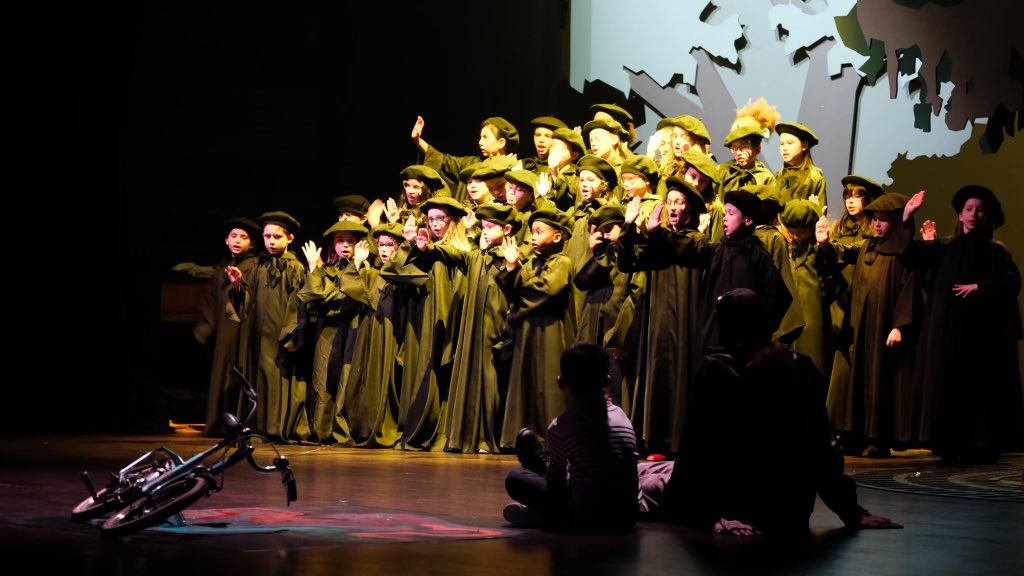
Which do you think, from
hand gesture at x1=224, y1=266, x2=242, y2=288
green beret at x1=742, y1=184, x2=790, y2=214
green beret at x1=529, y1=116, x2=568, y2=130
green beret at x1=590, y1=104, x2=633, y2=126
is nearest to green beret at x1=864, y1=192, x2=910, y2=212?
green beret at x1=742, y1=184, x2=790, y2=214

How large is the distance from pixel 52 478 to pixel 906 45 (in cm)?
560

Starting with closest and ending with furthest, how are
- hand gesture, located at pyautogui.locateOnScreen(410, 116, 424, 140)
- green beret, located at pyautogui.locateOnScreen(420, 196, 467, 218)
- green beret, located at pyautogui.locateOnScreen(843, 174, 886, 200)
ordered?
green beret, located at pyautogui.locateOnScreen(843, 174, 886, 200)
green beret, located at pyautogui.locateOnScreen(420, 196, 467, 218)
hand gesture, located at pyautogui.locateOnScreen(410, 116, 424, 140)

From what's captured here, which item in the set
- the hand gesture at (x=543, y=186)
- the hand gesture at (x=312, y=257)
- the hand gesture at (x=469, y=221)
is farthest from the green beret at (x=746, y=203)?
the hand gesture at (x=312, y=257)

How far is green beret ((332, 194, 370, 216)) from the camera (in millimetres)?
11406

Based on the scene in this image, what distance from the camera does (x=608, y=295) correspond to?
930cm

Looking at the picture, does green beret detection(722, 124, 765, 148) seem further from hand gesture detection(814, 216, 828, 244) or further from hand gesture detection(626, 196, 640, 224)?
hand gesture detection(626, 196, 640, 224)

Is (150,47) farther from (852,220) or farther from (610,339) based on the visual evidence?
(852,220)

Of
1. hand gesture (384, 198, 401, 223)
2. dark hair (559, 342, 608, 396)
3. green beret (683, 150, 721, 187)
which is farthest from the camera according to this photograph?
hand gesture (384, 198, 401, 223)

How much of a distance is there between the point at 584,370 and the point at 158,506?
1515 millimetres

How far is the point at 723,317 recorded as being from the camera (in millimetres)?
5305

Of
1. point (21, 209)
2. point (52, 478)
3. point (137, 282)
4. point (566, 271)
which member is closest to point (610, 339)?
point (566, 271)

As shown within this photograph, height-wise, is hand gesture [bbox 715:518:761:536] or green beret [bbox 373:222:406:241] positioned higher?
green beret [bbox 373:222:406:241]

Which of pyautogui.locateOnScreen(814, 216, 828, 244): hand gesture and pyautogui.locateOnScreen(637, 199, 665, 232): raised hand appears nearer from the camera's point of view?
pyautogui.locateOnScreen(637, 199, 665, 232): raised hand

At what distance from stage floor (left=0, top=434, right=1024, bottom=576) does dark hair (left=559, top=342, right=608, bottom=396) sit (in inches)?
20.7
